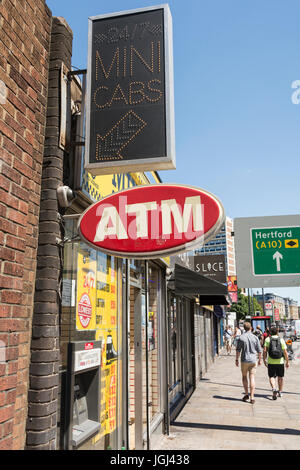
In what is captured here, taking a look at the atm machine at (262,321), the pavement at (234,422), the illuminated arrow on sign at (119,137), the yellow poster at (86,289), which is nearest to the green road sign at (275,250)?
the pavement at (234,422)

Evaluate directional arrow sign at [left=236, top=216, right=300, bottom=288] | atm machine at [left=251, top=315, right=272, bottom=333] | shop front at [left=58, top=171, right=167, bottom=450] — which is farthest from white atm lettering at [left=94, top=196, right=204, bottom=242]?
atm machine at [left=251, top=315, right=272, bottom=333]

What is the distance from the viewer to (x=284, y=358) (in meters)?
9.24

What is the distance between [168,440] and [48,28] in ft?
20.3

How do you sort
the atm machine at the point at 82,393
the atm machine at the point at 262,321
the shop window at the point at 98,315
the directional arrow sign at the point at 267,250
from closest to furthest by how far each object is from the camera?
1. the atm machine at the point at 82,393
2. the shop window at the point at 98,315
3. the directional arrow sign at the point at 267,250
4. the atm machine at the point at 262,321

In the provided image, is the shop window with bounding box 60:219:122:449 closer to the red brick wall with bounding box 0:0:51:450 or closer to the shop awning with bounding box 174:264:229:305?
the red brick wall with bounding box 0:0:51:450

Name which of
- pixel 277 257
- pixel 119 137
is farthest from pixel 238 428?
pixel 119 137

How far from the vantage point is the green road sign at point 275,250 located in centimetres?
682

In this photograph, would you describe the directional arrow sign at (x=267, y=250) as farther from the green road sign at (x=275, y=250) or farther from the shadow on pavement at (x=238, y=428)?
the shadow on pavement at (x=238, y=428)

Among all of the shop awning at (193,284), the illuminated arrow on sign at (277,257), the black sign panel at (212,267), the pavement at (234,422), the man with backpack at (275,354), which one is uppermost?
the black sign panel at (212,267)

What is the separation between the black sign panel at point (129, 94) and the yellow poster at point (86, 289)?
91 centimetres

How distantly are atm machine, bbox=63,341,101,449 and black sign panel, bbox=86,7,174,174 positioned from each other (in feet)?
5.61

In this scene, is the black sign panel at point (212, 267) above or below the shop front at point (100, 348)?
above
